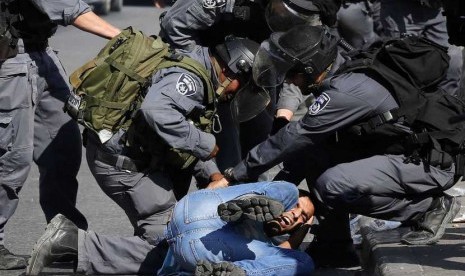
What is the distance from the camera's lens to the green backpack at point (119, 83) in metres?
5.89

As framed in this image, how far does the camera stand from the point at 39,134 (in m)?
6.51

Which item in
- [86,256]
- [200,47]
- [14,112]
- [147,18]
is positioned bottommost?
[147,18]

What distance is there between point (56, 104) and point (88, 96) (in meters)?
0.62

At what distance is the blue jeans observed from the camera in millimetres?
5375

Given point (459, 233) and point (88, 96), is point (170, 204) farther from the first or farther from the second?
Answer: point (459, 233)

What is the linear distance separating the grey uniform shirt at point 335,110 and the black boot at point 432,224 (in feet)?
1.89

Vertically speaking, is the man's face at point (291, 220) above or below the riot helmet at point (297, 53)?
below

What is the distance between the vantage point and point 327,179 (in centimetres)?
562

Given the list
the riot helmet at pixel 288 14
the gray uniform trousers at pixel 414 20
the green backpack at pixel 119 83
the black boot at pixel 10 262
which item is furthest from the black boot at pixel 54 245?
the gray uniform trousers at pixel 414 20

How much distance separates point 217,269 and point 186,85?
1.03m

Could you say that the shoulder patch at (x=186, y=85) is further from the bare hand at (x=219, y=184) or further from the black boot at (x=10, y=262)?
the black boot at (x=10, y=262)

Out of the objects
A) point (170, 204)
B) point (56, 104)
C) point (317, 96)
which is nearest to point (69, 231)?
point (170, 204)

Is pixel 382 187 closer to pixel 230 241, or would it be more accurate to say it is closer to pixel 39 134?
pixel 230 241

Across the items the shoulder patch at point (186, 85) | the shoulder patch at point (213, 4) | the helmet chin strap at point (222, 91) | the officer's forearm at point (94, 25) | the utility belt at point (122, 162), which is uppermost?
the shoulder patch at point (213, 4)
